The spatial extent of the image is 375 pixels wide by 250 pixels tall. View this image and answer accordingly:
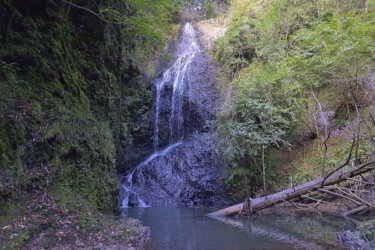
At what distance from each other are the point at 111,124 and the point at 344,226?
7.37m

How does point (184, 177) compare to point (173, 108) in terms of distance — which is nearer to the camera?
point (184, 177)

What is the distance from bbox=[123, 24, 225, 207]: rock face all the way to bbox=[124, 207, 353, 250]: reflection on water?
4581 millimetres

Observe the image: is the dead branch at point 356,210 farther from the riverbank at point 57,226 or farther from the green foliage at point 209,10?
the green foliage at point 209,10

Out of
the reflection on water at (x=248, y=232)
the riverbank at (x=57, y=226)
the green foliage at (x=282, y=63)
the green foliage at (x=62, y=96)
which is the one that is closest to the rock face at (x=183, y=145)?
the green foliage at (x=282, y=63)

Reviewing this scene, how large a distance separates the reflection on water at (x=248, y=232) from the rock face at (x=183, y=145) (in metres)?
4.58

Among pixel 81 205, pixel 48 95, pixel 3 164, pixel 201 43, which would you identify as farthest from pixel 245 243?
pixel 201 43

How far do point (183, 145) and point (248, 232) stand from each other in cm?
881

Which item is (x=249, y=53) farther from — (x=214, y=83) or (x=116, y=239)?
(x=116, y=239)

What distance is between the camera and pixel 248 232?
7133mm

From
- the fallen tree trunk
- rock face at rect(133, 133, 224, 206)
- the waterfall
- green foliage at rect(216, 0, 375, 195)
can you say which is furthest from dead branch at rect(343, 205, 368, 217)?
the waterfall

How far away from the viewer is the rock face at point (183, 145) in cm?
1405

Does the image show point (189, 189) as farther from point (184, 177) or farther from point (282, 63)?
point (282, 63)

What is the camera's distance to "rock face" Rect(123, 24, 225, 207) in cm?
1405

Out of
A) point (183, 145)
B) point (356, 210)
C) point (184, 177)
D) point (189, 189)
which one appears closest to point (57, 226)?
point (356, 210)
